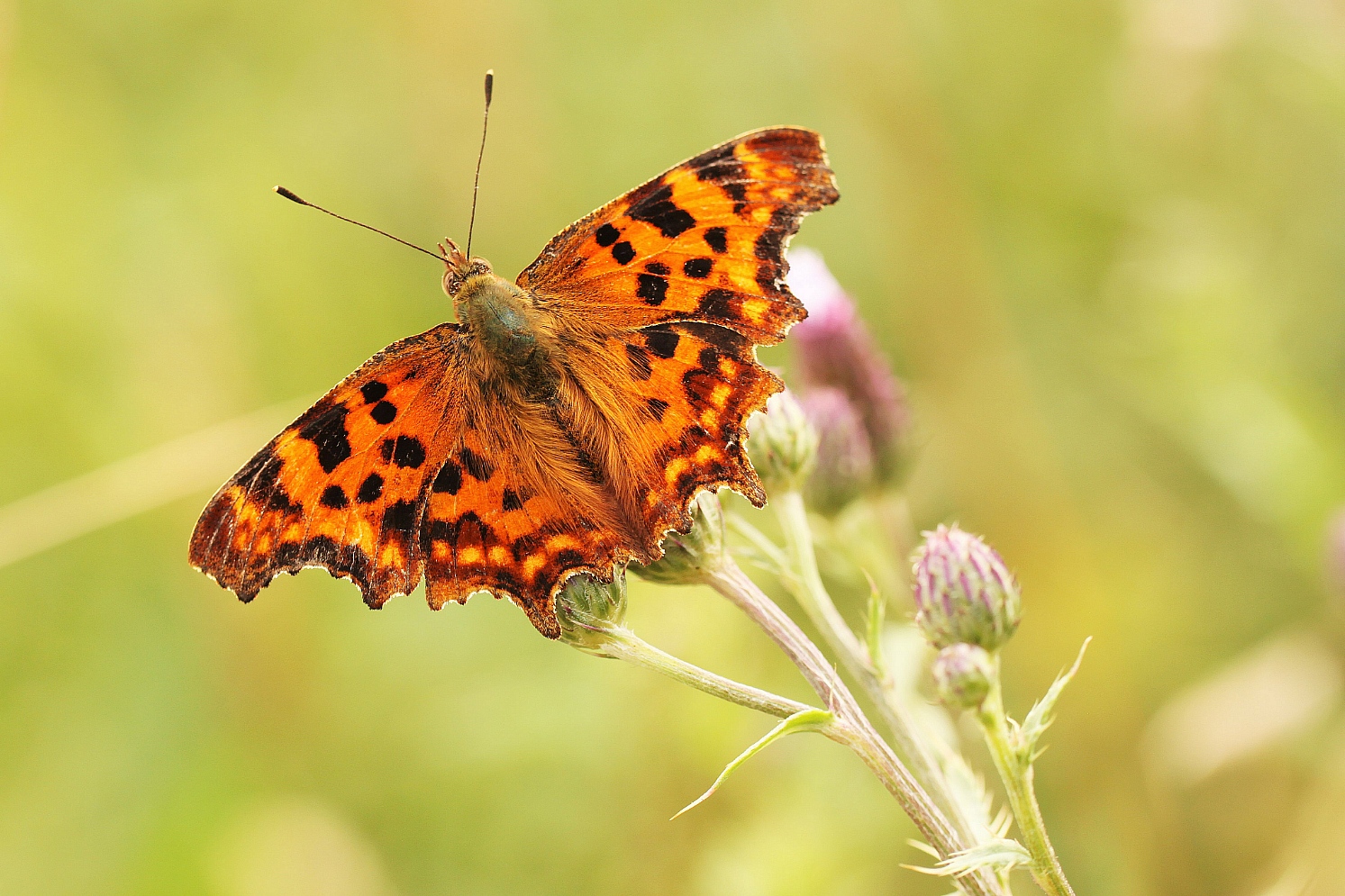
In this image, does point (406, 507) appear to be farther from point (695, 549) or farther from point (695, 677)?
point (695, 677)

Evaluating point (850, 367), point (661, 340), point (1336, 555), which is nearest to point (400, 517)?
point (661, 340)

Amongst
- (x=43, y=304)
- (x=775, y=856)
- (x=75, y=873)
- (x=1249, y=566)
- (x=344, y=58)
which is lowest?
(x=775, y=856)

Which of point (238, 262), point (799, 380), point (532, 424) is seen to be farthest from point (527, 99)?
point (532, 424)

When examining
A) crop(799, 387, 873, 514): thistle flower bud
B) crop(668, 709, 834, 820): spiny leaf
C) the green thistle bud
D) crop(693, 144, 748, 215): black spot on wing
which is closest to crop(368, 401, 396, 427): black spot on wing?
the green thistle bud

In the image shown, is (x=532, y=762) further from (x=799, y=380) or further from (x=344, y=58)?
(x=344, y=58)

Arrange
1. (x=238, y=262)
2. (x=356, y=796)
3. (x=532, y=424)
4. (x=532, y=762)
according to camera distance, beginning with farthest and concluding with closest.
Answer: (x=238, y=262)
(x=356, y=796)
(x=532, y=762)
(x=532, y=424)

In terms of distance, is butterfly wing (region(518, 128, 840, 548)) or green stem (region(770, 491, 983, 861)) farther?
butterfly wing (region(518, 128, 840, 548))

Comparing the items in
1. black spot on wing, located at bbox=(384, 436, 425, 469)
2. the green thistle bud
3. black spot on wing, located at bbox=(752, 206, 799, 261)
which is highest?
black spot on wing, located at bbox=(752, 206, 799, 261)

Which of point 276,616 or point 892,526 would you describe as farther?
point 276,616

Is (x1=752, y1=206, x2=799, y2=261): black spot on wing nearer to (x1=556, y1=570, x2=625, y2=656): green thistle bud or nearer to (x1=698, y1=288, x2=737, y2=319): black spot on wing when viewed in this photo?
(x1=698, y1=288, x2=737, y2=319): black spot on wing
